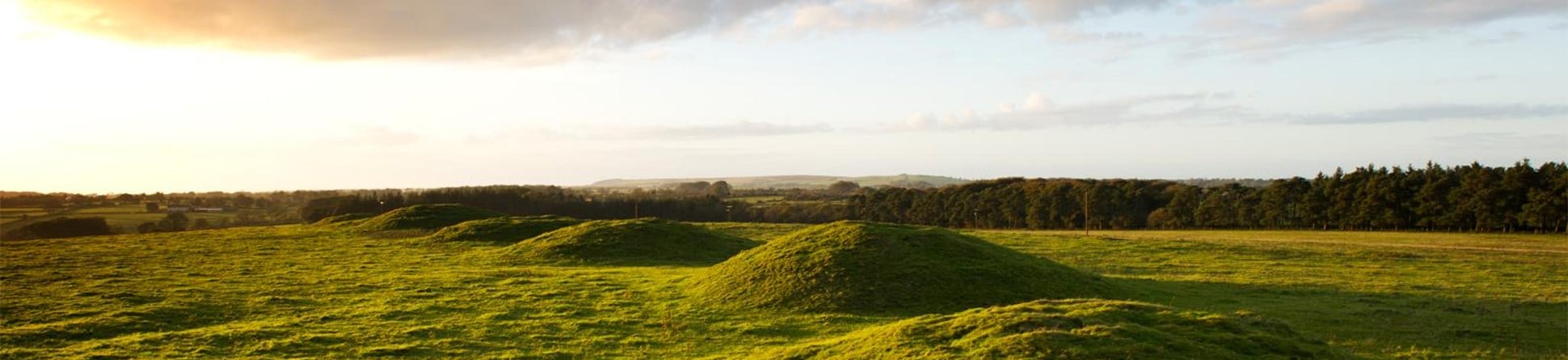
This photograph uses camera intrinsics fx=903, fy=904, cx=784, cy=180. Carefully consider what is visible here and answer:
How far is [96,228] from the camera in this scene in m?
50.6

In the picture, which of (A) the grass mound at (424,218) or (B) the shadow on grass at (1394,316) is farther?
(A) the grass mound at (424,218)

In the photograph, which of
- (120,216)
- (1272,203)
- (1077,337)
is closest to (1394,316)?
(1077,337)

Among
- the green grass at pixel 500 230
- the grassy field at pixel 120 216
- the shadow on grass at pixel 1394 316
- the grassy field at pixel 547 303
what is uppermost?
the grassy field at pixel 120 216

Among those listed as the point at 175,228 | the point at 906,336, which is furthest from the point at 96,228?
the point at 906,336

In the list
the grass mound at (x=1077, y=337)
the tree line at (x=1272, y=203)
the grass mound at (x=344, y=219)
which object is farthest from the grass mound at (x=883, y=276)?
the tree line at (x=1272, y=203)

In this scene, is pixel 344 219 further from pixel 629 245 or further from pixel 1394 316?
pixel 1394 316

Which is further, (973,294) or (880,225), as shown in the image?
(880,225)

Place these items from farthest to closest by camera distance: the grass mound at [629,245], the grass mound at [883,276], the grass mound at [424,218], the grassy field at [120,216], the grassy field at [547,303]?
1. the grass mound at [424,218]
2. the grassy field at [120,216]
3. the grass mound at [629,245]
4. the grass mound at [883,276]
5. the grassy field at [547,303]

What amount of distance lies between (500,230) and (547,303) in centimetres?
2392

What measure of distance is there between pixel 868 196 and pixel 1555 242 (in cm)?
6203

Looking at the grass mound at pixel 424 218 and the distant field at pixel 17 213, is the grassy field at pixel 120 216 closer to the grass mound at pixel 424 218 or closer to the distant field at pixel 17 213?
the distant field at pixel 17 213

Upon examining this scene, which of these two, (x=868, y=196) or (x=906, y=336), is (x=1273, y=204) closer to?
(x=868, y=196)

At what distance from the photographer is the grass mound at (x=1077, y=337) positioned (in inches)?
439

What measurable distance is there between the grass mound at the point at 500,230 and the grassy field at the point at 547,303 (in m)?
3.93
